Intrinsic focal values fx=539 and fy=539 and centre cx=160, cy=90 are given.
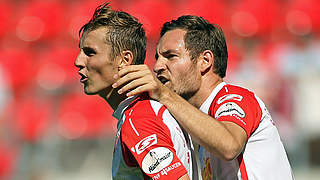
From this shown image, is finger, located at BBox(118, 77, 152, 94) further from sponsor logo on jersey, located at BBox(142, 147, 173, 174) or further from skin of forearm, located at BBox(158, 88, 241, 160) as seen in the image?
sponsor logo on jersey, located at BBox(142, 147, 173, 174)

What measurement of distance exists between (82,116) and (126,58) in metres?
5.79

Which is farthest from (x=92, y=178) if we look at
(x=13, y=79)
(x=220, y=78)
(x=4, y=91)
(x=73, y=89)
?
(x=220, y=78)

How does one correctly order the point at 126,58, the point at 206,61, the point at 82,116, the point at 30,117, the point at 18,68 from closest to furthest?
the point at 126,58
the point at 206,61
the point at 82,116
the point at 30,117
the point at 18,68

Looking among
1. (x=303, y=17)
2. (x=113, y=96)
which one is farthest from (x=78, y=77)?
(x=113, y=96)

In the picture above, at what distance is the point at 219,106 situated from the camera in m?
3.10

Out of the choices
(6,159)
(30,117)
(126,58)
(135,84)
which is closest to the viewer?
(135,84)

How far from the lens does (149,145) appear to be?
2551 mm

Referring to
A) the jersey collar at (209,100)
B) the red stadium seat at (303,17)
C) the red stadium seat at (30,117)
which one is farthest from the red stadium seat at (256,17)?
the jersey collar at (209,100)

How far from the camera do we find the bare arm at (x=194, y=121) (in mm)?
2789

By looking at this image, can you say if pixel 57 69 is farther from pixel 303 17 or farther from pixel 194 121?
pixel 194 121

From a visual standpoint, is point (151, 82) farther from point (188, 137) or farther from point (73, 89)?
point (73, 89)

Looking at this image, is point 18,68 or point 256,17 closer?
point 18,68

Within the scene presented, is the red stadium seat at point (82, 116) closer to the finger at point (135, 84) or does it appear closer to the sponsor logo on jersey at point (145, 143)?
the finger at point (135, 84)

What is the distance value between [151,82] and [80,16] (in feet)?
27.8
